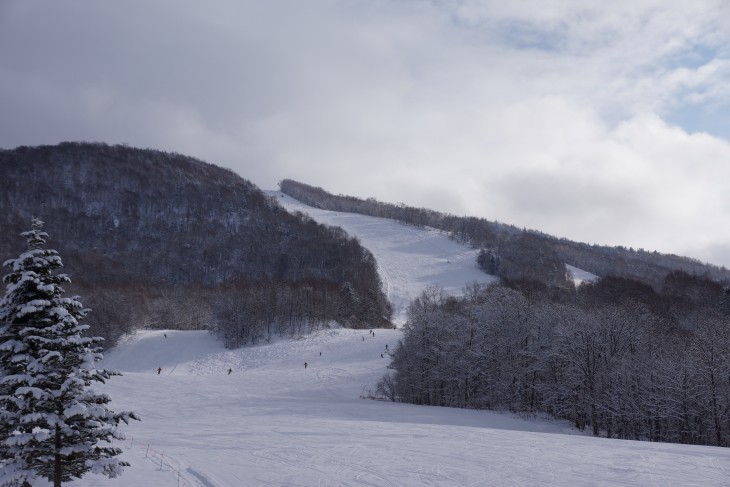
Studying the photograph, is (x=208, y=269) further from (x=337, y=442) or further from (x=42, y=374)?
(x=42, y=374)

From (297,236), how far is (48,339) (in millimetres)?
170641

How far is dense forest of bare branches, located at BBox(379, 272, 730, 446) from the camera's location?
35500 millimetres

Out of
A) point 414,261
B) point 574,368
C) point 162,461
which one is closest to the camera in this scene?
point 162,461

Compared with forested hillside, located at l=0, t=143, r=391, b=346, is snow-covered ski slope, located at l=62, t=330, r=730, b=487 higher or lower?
lower

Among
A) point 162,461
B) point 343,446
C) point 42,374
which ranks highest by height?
point 42,374

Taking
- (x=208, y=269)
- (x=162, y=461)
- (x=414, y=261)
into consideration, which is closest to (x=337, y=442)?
(x=162, y=461)

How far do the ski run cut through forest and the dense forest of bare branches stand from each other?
308 centimetres

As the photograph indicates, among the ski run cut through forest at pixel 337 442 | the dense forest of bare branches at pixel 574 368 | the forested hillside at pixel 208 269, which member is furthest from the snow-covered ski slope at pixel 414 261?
the dense forest of bare branches at pixel 574 368

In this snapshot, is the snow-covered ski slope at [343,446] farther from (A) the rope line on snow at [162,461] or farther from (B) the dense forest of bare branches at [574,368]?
(B) the dense forest of bare branches at [574,368]

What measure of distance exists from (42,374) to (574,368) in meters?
38.6

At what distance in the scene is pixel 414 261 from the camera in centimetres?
16025

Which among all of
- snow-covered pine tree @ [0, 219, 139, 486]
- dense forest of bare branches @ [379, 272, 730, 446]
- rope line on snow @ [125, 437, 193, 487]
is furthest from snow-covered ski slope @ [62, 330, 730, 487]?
snow-covered pine tree @ [0, 219, 139, 486]

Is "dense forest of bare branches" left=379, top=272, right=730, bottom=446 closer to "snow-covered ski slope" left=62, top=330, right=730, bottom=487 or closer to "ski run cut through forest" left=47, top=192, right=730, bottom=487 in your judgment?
"ski run cut through forest" left=47, top=192, right=730, bottom=487

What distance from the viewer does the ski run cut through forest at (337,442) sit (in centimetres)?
1966
